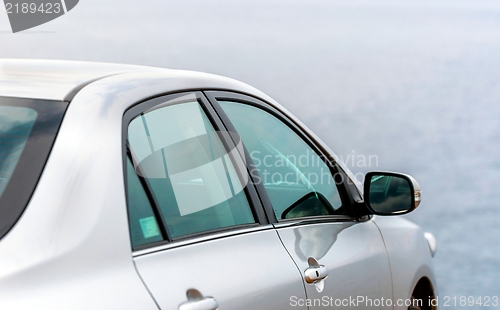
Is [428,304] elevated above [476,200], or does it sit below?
above

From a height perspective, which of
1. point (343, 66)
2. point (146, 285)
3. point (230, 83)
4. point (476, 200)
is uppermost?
point (230, 83)

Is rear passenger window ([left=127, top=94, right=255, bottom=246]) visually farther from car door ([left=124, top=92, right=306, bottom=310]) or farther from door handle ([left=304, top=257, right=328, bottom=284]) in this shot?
door handle ([left=304, top=257, right=328, bottom=284])

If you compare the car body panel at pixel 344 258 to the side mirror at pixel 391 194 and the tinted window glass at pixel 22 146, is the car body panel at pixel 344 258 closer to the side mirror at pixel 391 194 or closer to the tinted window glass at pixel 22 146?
the side mirror at pixel 391 194

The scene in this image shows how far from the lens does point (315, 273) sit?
97.6 inches

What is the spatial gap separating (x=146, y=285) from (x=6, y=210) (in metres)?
0.36

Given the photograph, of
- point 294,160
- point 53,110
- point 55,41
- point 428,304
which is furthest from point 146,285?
point 55,41

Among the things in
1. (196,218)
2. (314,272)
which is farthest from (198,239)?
(314,272)

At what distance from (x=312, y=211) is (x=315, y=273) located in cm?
43

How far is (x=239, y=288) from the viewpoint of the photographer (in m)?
2.03

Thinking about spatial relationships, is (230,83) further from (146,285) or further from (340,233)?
(146,285)

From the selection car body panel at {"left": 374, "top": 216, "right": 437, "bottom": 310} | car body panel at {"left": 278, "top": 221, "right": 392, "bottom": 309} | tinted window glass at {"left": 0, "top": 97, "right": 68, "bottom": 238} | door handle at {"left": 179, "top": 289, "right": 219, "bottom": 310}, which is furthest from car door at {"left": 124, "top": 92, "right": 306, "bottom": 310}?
car body panel at {"left": 374, "top": 216, "right": 437, "bottom": 310}

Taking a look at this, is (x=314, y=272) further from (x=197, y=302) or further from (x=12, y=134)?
(x=12, y=134)

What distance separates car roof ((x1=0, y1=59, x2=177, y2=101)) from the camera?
1.90 meters

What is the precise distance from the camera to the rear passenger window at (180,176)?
1.94 metres
